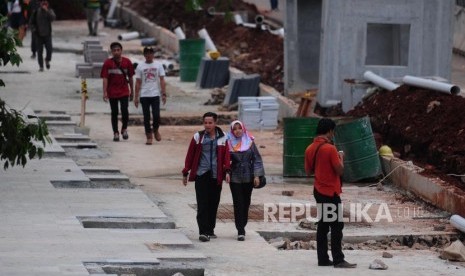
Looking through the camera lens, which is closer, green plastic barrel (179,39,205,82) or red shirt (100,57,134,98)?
red shirt (100,57,134,98)

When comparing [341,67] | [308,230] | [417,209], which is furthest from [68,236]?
[341,67]

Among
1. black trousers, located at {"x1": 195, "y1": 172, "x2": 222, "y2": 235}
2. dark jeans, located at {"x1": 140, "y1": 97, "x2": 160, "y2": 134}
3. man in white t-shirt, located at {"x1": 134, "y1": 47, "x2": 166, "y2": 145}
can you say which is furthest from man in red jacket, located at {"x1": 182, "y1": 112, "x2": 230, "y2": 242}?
dark jeans, located at {"x1": 140, "y1": 97, "x2": 160, "y2": 134}

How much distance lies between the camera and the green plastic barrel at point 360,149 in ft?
69.9

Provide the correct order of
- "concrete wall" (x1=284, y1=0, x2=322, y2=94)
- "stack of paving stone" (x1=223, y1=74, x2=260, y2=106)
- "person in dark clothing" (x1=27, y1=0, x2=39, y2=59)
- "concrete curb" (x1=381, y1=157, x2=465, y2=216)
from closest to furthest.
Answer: "concrete curb" (x1=381, y1=157, x2=465, y2=216) → "stack of paving stone" (x1=223, y1=74, x2=260, y2=106) → "concrete wall" (x1=284, y1=0, x2=322, y2=94) → "person in dark clothing" (x1=27, y1=0, x2=39, y2=59)

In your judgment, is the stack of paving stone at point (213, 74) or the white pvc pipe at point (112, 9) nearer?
the stack of paving stone at point (213, 74)

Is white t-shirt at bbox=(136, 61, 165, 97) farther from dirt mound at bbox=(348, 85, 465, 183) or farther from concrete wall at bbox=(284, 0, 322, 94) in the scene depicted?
concrete wall at bbox=(284, 0, 322, 94)

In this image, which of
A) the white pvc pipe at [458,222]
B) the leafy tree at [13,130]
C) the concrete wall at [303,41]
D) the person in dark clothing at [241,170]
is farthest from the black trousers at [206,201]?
the concrete wall at [303,41]

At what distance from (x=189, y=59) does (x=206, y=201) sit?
64.1 feet

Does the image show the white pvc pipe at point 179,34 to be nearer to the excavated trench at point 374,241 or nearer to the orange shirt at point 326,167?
the excavated trench at point 374,241

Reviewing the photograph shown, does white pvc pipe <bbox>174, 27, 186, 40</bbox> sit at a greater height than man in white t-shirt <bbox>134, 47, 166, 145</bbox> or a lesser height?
lesser

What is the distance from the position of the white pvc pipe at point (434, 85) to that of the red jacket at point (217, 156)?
7.60 metres

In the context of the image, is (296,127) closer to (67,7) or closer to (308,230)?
(308,230)

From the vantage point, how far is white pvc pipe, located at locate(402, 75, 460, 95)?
76.6 ft

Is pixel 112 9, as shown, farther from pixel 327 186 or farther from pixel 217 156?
pixel 327 186
